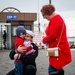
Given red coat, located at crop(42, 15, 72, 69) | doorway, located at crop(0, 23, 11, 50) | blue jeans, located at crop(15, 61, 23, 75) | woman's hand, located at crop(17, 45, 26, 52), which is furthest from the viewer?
doorway, located at crop(0, 23, 11, 50)

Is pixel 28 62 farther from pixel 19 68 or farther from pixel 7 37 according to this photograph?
pixel 7 37

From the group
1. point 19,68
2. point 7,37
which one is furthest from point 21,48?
point 7,37

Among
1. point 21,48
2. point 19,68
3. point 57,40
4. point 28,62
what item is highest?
point 57,40

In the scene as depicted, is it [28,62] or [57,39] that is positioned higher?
[57,39]

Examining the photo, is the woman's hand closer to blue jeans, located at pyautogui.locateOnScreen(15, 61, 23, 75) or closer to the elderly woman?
the elderly woman

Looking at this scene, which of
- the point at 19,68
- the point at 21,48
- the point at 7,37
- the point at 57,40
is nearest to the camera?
the point at 57,40

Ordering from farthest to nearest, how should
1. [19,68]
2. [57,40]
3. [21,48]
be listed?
1. [19,68]
2. [21,48]
3. [57,40]

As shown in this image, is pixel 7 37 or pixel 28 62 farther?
pixel 7 37

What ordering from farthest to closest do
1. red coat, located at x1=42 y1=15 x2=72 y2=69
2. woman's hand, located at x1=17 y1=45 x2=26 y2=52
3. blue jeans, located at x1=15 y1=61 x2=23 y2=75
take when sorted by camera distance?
blue jeans, located at x1=15 y1=61 x2=23 y2=75
woman's hand, located at x1=17 y1=45 x2=26 y2=52
red coat, located at x1=42 y1=15 x2=72 y2=69

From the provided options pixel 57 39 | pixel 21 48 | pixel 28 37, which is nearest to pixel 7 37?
pixel 28 37

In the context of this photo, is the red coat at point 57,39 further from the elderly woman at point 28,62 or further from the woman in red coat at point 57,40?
the elderly woman at point 28,62

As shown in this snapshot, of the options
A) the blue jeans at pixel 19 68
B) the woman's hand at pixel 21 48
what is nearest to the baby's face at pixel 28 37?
the woman's hand at pixel 21 48

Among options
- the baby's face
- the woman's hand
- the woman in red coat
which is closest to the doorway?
the baby's face

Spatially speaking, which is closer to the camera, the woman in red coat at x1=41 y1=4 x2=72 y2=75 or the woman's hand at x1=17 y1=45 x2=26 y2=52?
the woman in red coat at x1=41 y1=4 x2=72 y2=75
